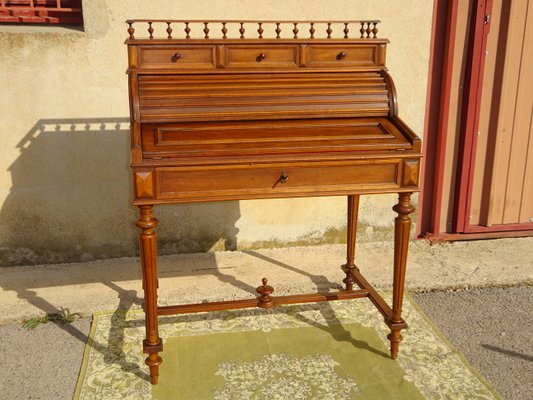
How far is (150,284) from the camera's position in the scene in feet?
9.68

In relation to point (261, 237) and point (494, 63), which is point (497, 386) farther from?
point (494, 63)

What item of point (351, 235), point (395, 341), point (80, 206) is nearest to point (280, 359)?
point (395, 341)

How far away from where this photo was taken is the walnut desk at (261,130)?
276cm

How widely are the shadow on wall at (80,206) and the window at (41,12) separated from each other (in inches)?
29.4

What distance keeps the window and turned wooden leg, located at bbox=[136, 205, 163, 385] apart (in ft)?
7.28

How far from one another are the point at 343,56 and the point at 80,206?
95.7 inches

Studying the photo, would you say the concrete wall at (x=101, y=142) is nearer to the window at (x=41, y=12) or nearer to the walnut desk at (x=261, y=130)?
the window at (x=41, y=12)

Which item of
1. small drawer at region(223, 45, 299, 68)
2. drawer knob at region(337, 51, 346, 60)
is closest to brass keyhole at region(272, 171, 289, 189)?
small drawer at region(223, 45, 299, 68)

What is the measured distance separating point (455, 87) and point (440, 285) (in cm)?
168

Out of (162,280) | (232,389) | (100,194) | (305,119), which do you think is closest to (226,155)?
(305,119)

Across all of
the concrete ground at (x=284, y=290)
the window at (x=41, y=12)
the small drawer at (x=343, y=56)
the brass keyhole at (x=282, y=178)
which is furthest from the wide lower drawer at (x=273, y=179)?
the window at (x=41, y=12)

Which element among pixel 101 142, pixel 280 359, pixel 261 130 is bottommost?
pixel 280 359

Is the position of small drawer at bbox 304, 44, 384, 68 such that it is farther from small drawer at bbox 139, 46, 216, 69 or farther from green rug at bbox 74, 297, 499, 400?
green rug at bbox 74, 297, 499, 400

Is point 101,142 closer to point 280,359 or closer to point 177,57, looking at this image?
point 177,57
